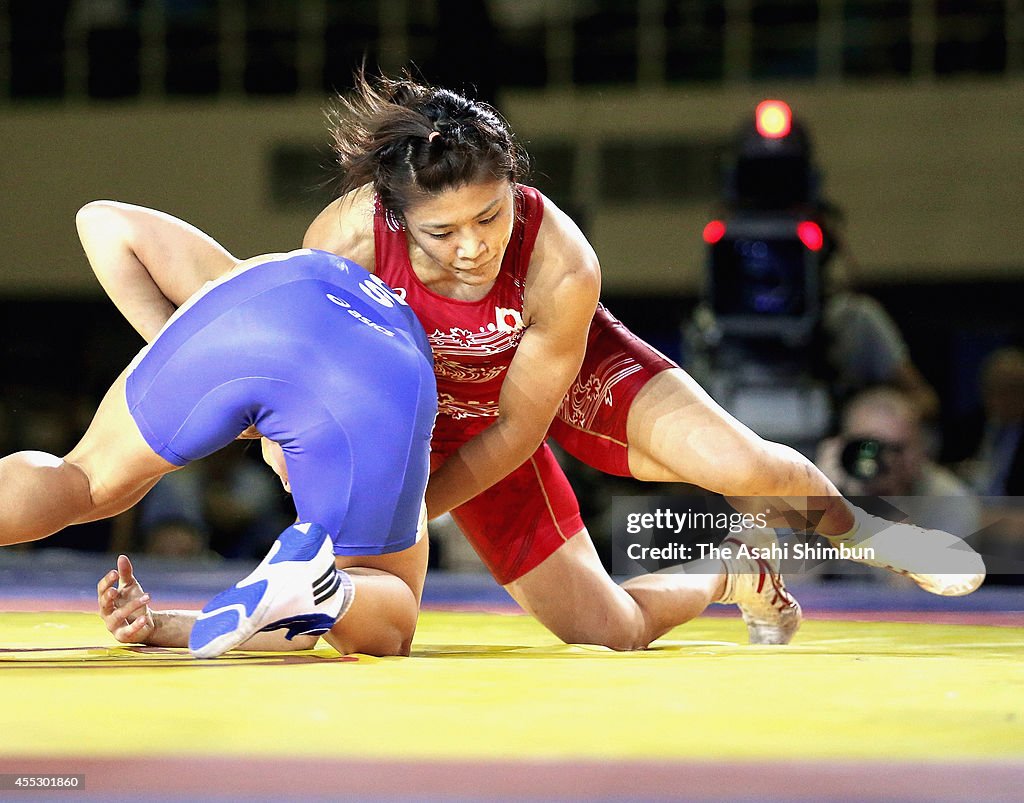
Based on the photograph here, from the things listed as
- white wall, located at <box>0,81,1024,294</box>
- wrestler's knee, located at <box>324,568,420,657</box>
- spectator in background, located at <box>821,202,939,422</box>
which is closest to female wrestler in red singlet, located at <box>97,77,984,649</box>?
wrestler's knee, located at <box>324,568,420,657</box>

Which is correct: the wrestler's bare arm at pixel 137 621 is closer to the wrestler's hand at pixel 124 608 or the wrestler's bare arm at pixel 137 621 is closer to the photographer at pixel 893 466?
the wrestler's hand at pixel 124 608

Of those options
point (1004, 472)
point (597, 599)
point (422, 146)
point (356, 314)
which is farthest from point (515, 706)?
point (1004, 472)

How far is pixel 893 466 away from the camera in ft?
10.8

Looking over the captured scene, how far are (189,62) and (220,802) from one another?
306 inches

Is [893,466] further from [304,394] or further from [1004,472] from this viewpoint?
[304,394]

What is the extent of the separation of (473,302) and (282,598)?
597 millimetres

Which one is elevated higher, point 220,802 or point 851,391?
point 220,802

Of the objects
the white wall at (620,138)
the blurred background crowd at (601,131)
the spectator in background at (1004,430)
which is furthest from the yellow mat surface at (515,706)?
the white wall at (620,138)

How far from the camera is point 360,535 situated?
1.66 m

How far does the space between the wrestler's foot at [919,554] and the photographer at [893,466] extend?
84 cm

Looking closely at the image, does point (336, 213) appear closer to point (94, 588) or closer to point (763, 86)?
point (94, 588)

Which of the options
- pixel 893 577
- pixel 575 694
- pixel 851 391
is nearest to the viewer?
pixel 575 694

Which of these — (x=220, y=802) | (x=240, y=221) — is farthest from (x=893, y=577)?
(x=240, y=221)

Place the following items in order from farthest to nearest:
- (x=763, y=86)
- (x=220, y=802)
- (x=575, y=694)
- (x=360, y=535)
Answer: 1. (x=763, y=86)
2. (x=360, y=535)
3. (x=575, y=694)
4. (x=220, y=802)
